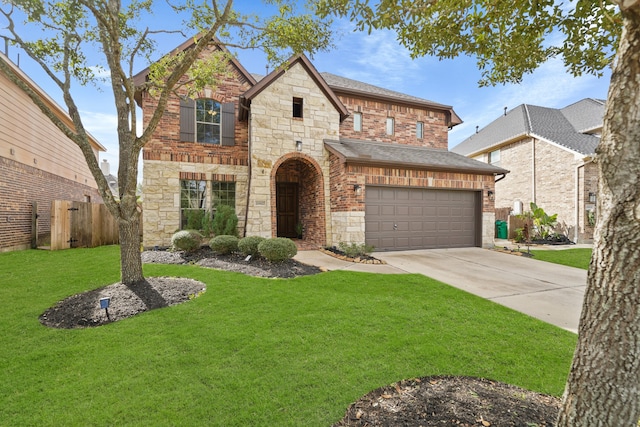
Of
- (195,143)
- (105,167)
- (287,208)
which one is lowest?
(287,208)

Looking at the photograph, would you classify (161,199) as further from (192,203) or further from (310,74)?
(310,74)

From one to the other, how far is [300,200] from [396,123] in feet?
19.3

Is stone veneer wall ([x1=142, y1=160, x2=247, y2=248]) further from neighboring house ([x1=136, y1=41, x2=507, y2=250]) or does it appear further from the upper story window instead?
the upper story window

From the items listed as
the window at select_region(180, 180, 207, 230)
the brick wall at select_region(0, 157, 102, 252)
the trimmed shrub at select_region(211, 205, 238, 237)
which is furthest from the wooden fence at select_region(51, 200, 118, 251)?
the trimmed shrub at select_region(211, 205, 238, 237)

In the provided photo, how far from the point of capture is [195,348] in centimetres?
332

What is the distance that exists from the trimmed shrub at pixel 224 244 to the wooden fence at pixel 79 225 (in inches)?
241

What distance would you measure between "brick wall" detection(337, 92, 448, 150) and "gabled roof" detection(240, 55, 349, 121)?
1.25m

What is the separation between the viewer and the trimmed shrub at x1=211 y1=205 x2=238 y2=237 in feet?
33.3

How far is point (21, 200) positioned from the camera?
1013cm

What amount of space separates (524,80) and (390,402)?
551 cm

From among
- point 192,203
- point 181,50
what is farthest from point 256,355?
point 181,50

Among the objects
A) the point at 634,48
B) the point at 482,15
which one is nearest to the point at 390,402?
the point at 634,48

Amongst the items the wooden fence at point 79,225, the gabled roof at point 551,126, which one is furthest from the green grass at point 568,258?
the wooden fence at point 79,225

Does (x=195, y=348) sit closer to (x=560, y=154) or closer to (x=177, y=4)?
(x=177, y=4)
